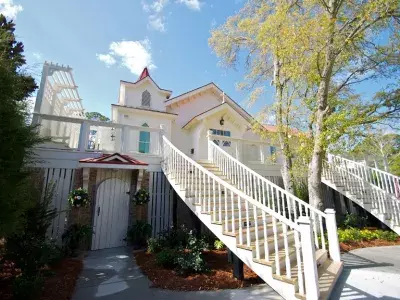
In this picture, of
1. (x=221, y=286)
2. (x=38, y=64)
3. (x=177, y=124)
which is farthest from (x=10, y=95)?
(x=177, y=124)

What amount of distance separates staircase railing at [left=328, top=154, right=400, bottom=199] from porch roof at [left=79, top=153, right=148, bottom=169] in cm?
859

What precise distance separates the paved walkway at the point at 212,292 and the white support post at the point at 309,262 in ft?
2.57

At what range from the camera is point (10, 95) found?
3.06 meters

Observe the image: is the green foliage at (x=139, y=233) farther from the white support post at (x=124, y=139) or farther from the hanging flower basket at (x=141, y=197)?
the white support post at (x=124, y=139)

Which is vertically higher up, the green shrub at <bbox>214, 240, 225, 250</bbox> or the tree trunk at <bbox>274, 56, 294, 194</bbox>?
the tree trunk at <bbox>274, 56, 294, 194</bbox>

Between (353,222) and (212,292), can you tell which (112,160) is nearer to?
(212,292)

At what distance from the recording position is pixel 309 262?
2898 mm

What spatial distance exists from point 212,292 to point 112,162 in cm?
416

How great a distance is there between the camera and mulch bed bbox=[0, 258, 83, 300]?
10.8 feet

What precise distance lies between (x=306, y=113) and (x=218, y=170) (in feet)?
13.0

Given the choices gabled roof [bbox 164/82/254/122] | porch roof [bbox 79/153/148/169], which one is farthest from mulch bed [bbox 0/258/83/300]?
gabled roof [bbox 164/82/254/122]

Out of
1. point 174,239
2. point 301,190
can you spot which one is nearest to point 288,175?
point 301,190

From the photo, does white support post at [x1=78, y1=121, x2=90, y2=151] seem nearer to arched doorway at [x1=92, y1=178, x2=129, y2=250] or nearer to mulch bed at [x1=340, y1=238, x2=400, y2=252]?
arched doorway at [x1=92, y1=178, x2=129, y2=250]

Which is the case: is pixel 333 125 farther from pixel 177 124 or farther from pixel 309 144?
pixel 177 124
